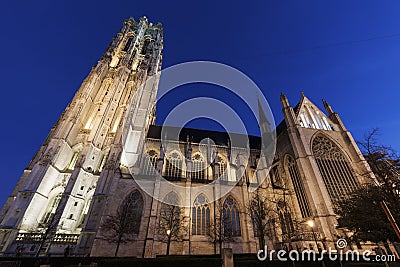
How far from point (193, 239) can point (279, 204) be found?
11.0 metres

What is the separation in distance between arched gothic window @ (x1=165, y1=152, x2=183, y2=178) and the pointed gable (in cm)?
1885

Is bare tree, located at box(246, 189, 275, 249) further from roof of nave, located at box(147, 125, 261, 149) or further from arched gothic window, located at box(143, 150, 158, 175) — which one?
arched gothic window, located at box(143, 150, 158, 175)

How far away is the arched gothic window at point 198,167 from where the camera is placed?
86.4ft

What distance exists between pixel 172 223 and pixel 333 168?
20.6 m

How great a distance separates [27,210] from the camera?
17.9 meters

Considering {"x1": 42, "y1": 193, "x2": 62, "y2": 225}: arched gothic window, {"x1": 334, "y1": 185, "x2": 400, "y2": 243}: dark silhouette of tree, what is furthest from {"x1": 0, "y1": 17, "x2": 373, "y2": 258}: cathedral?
{"x1": 334, "y1": 185, "x2": 400, "y2": 243}: dark silhouette of tree

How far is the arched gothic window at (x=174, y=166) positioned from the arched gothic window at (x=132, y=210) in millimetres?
6181

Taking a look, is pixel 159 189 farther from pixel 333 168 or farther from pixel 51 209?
pixel 333 168

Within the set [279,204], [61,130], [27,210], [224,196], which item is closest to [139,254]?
[224,196]

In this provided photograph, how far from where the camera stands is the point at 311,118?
27.9 meters

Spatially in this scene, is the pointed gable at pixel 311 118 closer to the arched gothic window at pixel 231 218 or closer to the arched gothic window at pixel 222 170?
the arched gothic window at pixel 222 170

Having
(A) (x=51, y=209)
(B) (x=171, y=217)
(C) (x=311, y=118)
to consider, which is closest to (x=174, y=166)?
(B) (x=171, y=217)

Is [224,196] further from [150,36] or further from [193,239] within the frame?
[150,36]

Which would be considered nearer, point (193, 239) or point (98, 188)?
point (193, 239)
